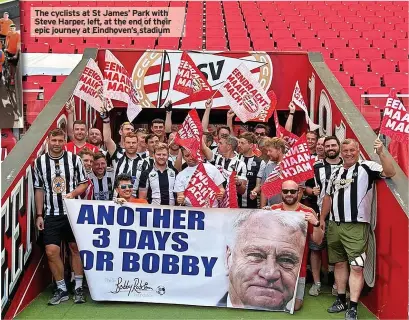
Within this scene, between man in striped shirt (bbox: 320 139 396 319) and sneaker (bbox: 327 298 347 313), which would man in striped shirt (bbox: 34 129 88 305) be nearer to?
sneaker (bbox: 327 298 347 313)

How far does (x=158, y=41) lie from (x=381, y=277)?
8564mm

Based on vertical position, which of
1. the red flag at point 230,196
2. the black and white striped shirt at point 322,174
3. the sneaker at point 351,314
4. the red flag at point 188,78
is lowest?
the sneaker at point 351,314

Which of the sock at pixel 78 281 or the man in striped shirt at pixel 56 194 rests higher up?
the man in striped shirt at pixel 56 194

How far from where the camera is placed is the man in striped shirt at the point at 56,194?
5957 mm

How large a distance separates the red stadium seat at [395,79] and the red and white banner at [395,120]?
16.4 feet

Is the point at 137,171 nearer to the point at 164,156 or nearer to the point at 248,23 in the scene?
the point at 164,156

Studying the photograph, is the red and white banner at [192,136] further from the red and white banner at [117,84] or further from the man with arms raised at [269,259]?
the red and white banner at [117,84]

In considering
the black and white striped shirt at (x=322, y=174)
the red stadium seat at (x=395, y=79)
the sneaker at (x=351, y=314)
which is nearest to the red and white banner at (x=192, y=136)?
the black and white striped shirt at (x=322, y=174)

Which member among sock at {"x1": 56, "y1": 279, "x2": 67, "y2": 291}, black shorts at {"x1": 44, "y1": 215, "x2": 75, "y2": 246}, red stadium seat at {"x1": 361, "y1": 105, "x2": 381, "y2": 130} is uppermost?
red stadium seat at {"x1": 361, "y1": 105, "x2": 381, "y2": 130}

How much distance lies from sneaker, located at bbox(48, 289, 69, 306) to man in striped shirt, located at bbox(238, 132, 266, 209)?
201 cm

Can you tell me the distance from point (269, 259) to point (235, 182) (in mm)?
1022

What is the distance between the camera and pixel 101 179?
6492 mm

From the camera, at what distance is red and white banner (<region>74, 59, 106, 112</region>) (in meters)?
7.78
